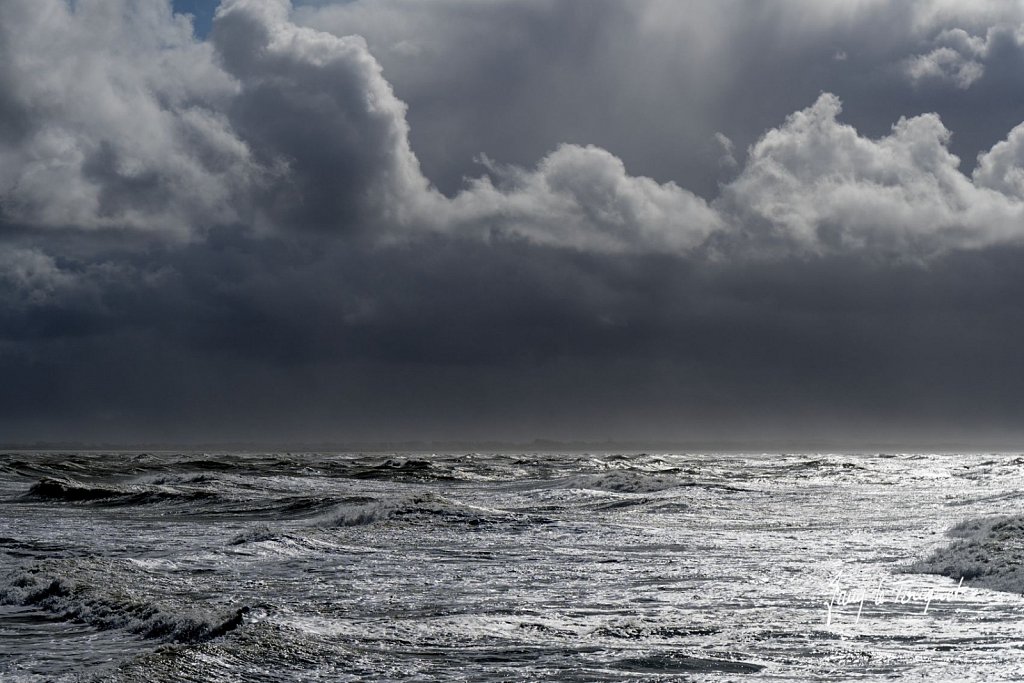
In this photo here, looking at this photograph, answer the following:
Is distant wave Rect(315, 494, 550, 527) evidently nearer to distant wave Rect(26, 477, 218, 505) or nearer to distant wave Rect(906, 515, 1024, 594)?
distant wave Rect(26, 477, 218, 505)

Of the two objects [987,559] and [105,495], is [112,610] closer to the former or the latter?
[987,559]

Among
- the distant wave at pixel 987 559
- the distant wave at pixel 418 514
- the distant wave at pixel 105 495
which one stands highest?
the distant wave at pixel 987 559

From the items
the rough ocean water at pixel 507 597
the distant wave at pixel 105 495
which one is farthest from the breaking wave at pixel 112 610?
the distant wave at pixel 105 495

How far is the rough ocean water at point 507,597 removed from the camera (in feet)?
26.9

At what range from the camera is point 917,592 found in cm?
1197

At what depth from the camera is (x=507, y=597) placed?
39.3 ft

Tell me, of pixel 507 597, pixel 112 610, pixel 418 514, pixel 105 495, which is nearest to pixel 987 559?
pixel 507 597

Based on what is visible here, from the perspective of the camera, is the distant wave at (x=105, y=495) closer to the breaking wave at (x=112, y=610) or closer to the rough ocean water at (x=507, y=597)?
the rough ocean water at (x=507, y=597)

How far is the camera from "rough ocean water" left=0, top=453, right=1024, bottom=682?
323 inches

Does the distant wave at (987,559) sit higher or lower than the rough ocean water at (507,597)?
higher

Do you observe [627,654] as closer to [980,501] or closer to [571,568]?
[571,568]

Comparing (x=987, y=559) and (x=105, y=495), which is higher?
(x=987, y=559)

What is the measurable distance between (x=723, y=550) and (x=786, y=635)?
8178 millimetres

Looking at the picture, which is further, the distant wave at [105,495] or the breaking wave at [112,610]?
the distant wave at [105,495]
